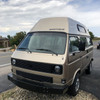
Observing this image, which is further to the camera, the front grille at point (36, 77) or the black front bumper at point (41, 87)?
the front grille at point (36, 77)

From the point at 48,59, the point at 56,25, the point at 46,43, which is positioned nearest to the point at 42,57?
the point at 48,59

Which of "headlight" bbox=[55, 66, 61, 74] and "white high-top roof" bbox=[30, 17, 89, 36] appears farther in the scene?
"white high-top roof" bbox=[30, 17, 89, 36]

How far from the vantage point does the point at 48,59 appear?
3516 mm

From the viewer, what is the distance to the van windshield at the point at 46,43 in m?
3.86

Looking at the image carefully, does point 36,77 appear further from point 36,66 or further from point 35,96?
point 35,96

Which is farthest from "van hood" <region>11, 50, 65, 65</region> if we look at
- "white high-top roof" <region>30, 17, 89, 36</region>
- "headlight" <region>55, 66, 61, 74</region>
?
"white high-top roof" <region>30, 17, 89, 36</region>

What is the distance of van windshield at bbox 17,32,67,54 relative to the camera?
152 inches

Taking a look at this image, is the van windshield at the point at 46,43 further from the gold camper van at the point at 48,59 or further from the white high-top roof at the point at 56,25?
the white high-top roof at the point at 56,25

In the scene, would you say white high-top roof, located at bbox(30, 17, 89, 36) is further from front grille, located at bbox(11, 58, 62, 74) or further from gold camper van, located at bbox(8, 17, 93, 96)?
front grille, located at bbox(11, 58, 62, 74)

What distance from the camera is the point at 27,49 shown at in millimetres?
4125

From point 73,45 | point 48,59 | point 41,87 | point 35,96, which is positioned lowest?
point 35,96

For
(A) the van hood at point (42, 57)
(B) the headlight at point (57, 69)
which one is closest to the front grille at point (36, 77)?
(B) the headlight at point (57, 69)

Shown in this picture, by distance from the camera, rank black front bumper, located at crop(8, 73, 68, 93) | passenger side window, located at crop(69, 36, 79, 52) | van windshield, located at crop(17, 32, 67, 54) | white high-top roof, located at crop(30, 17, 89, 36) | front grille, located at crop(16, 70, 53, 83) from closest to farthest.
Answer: black front bumper, located at crop(8, 73, 68, 93) < front grille, located at crop(16, 70, 53, 83) < van windshield, located at crop(17, 32, 67, 54) < passenger side window, located at crop(69, 36, 79, 52) < white high-top roof, located at crop(30, 17, 89, 36)

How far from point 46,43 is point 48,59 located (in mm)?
766
